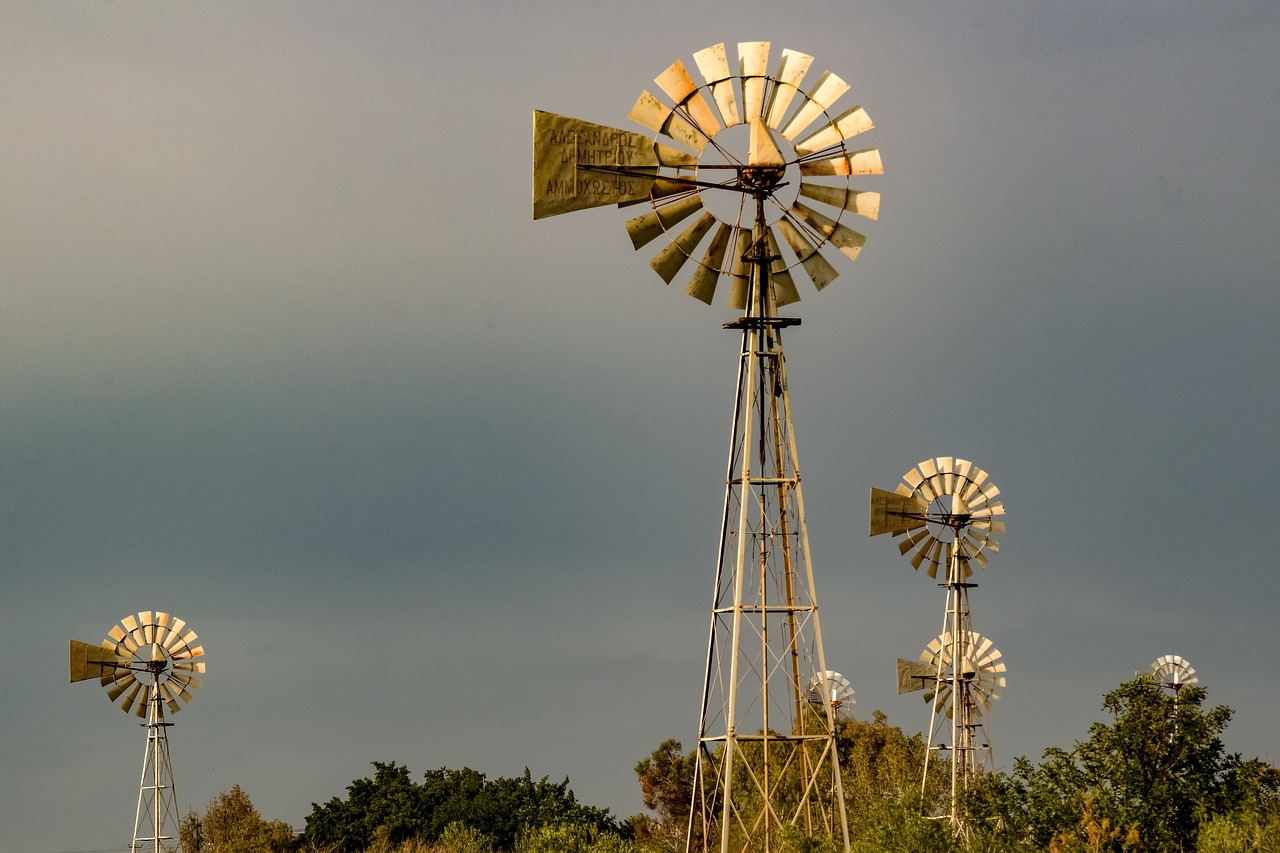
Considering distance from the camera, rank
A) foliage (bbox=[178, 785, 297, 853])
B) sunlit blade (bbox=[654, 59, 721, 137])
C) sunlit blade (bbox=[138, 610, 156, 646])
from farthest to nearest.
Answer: foliage (bbox=[178, 785, 297, 853]) → sunlit blade (bbox=[138, 610, 156, 646]) → sunlit blade (bbox=[654, 59, 721, 137])

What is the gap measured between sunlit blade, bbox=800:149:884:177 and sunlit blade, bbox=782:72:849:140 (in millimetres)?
760

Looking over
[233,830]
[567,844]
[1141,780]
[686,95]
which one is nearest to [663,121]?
[686,95]

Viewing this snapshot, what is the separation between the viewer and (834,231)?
32.8m

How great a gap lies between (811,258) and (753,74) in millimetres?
3538

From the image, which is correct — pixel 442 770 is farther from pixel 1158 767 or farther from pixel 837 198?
pixel 837 198

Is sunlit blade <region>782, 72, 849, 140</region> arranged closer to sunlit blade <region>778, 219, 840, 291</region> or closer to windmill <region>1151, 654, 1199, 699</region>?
sunlit blade <region>778, 219, 840, 291</region>

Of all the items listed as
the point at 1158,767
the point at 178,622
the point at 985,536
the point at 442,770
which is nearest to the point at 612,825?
the point at 442,770

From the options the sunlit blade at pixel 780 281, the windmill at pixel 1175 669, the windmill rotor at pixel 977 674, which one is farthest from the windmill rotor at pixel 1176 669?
the sunlit blade at pixel 780 281

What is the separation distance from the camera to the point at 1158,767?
45.2 metres

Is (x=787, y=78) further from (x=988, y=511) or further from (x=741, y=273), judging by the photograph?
(x=988, y=511)

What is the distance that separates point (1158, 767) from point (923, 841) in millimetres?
9708

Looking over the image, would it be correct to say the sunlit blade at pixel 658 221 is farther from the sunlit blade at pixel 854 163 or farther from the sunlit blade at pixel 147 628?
the sunlit blade at pixel 147 628

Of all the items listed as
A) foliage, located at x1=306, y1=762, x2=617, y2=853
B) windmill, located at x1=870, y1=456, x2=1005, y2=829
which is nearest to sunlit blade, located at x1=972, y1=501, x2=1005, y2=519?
windmill, located at x1=870, y1=456, x2=1005, y2=829

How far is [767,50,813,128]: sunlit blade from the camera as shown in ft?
104
